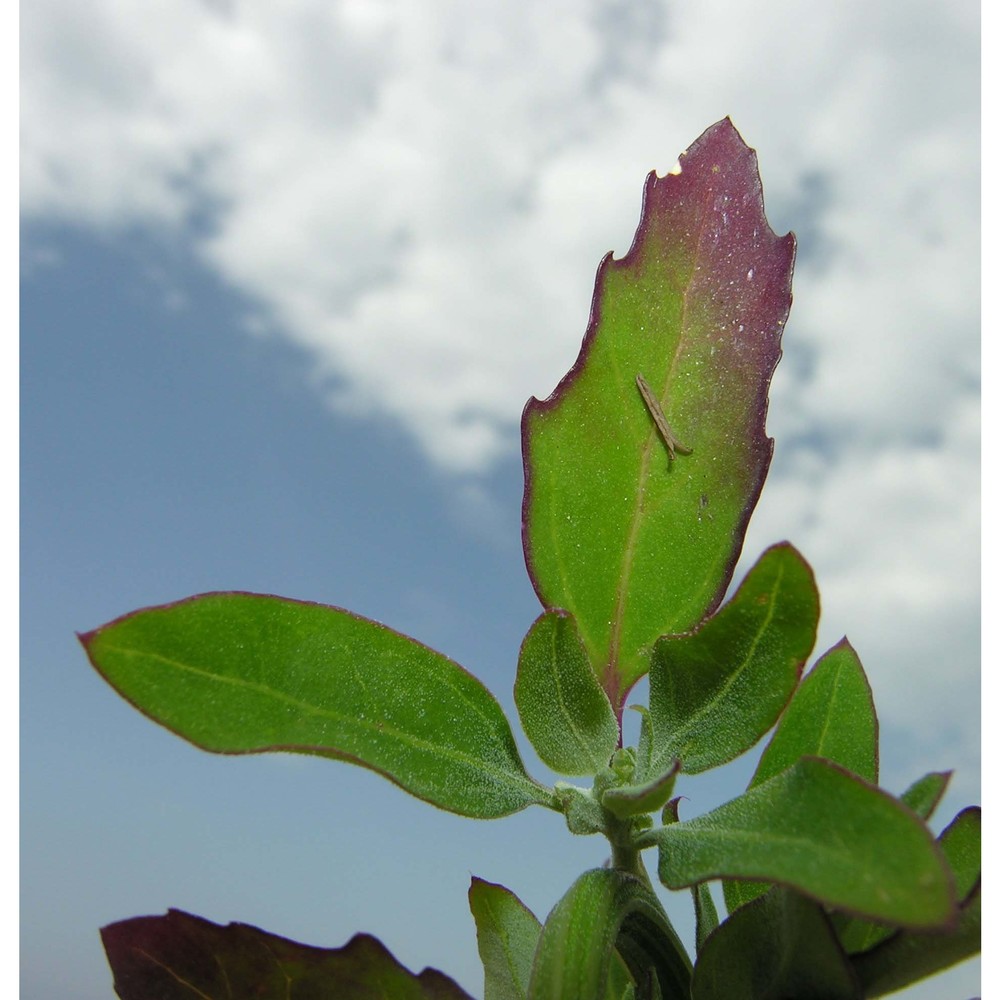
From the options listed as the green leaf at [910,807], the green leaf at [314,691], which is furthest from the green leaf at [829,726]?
the green leaf at [314,691]

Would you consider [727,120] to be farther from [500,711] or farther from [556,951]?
[556,951]

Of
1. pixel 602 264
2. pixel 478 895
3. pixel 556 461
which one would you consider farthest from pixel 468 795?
pixel 602 264

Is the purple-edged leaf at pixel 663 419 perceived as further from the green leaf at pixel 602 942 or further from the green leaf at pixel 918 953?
the green leaf at pixel 918 953

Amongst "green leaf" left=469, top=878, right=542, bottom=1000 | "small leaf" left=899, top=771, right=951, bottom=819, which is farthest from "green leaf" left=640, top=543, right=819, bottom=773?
"green leaf" left=469, top=878, right=542, bottom=1000

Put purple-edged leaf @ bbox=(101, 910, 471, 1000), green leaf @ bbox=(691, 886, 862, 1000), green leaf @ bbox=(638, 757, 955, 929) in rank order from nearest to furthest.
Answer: green leaf @ bbox=(638, 757, 955, 929) < green leaf @ bbox=(691, 886, 862, 1000) < purple-edged leaf @ bbox=(101, 910, 471, 1000)

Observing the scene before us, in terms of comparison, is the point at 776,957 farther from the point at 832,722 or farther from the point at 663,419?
the point at 663,419

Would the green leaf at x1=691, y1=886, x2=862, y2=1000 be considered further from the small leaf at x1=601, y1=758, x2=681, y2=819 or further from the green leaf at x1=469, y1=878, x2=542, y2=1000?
the green leaf at x1=469, y1=878, x2=542, y2=1000
